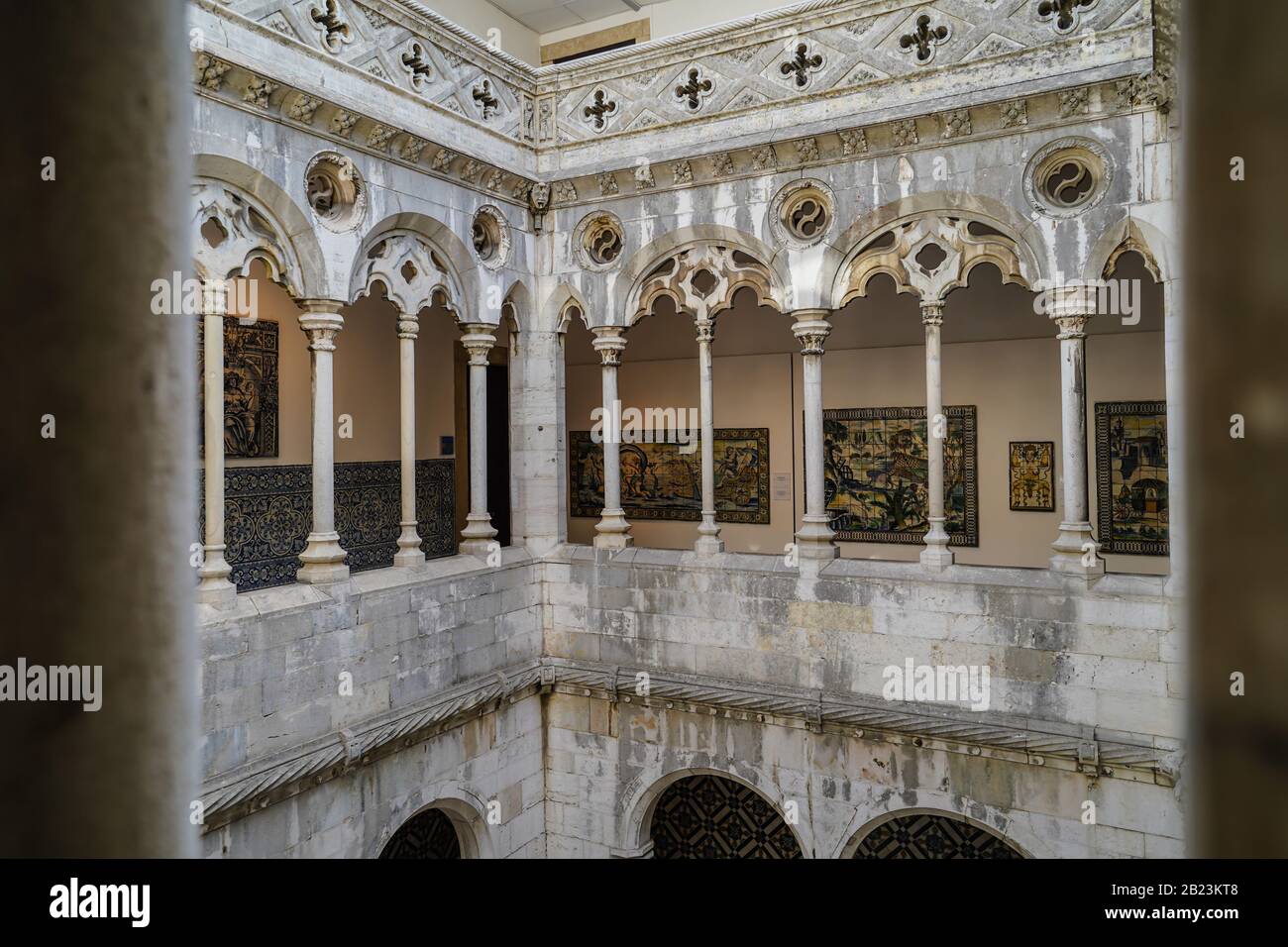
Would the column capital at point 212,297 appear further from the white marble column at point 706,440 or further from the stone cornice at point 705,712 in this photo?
the white marble column at point 706,440

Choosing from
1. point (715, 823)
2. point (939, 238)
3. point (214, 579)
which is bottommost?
point (715, 823)

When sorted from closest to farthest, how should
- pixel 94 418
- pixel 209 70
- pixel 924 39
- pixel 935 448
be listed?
pixel 94 418 → pixel 209 70 → pixel 924 39 → pixel 935 448

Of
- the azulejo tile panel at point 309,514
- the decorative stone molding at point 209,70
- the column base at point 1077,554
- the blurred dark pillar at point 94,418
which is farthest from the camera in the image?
the azulejo tile panel at point 309,514

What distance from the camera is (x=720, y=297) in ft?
21.5

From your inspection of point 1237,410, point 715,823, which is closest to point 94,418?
point 1237,410

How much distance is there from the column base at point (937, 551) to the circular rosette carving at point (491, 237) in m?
3.44

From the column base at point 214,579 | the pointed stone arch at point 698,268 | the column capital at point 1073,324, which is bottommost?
the column base at point 214,579

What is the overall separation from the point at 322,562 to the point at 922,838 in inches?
164

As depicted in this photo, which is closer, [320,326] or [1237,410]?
[1237,410]

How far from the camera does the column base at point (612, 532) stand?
6922mm

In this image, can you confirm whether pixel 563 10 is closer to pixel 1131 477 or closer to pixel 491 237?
pixel 491 237

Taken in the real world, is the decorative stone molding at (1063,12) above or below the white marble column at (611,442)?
above

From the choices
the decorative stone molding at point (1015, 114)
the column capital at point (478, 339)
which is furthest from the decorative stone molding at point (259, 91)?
the decorative stone molding at point (1015, 114)

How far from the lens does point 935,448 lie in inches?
229
